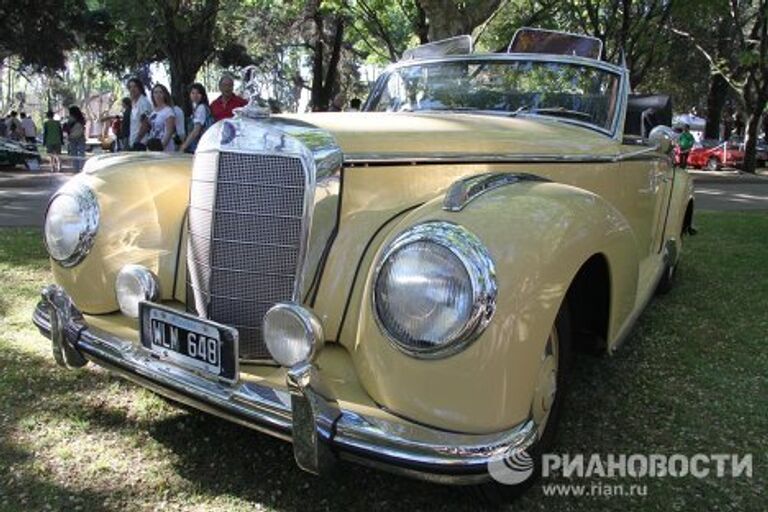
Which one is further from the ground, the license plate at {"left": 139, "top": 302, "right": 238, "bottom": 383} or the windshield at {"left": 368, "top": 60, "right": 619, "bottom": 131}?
the windshield at {"left": 368, "top": 60, "right": 619, "bottom": 131}

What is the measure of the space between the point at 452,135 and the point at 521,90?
1216 mm

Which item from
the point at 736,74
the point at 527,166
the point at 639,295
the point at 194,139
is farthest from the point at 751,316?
the point at 736,74

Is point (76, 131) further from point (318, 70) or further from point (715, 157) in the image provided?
point (715, 157)

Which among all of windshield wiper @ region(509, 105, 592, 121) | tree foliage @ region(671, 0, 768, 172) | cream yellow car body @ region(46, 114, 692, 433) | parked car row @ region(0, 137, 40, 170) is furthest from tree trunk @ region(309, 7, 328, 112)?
cream yellow car body @ region(46, 114, 692, 433)

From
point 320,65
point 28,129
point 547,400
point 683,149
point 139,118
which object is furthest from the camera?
point 320,65

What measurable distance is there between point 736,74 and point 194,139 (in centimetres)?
2310

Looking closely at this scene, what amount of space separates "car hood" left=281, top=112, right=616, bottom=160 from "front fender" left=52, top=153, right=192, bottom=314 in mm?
777

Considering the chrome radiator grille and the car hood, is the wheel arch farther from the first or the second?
the chrome radiator grille

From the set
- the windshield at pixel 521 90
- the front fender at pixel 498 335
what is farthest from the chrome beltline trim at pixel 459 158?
the windshield at pixel 521 90

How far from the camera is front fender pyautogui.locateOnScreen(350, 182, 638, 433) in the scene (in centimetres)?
214

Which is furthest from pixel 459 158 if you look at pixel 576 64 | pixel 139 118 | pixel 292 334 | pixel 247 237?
pixel 139 118

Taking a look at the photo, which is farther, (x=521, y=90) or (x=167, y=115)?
(x=167, y=115)

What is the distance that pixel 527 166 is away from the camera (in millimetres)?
3305

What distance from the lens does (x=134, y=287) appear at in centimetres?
300
